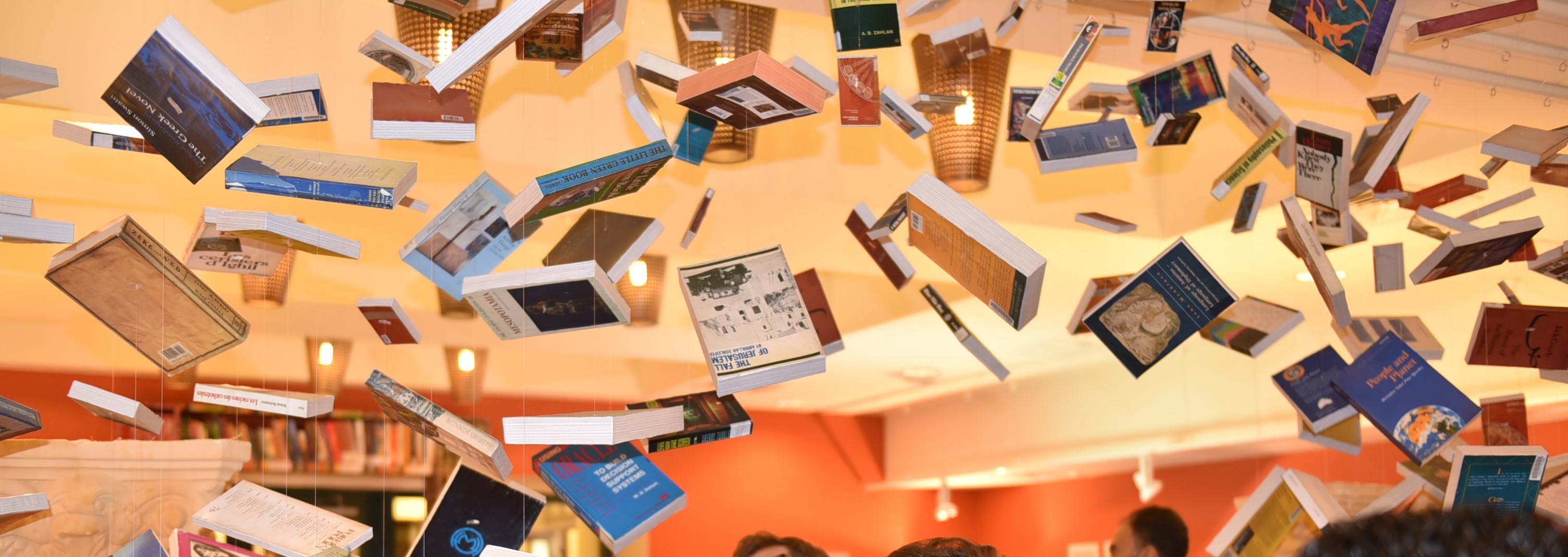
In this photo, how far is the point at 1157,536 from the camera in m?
2.72

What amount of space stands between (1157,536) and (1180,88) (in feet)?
4.53

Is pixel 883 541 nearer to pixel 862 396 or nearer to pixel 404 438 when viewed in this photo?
pixel 862 396

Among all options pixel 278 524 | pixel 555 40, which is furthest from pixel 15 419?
pixel 555 40

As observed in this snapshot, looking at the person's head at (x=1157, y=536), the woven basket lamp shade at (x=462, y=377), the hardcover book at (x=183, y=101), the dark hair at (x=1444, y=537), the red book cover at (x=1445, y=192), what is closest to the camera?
the dark hair at (x=1444, y=537)

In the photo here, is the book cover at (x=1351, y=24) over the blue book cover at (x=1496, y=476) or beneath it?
over

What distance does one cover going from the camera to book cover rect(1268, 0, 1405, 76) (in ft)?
5.29

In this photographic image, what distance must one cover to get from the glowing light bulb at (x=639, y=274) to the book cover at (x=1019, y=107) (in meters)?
1.17

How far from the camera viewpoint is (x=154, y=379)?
491 cm

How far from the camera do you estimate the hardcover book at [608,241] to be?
155 centimetres

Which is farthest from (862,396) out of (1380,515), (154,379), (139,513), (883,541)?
(1380,515)

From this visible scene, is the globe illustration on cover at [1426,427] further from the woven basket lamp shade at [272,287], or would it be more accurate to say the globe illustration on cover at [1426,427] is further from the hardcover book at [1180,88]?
the woven basket lamp shade at [272,287]

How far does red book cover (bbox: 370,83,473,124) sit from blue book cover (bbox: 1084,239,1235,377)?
0.97m

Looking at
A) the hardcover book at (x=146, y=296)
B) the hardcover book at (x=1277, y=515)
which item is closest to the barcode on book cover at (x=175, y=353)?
the hardcover book at (x=146, y=296)

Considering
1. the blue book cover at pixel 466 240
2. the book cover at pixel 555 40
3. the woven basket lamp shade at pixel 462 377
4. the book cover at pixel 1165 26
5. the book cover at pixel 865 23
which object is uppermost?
the book cover at pixel 1165 26
